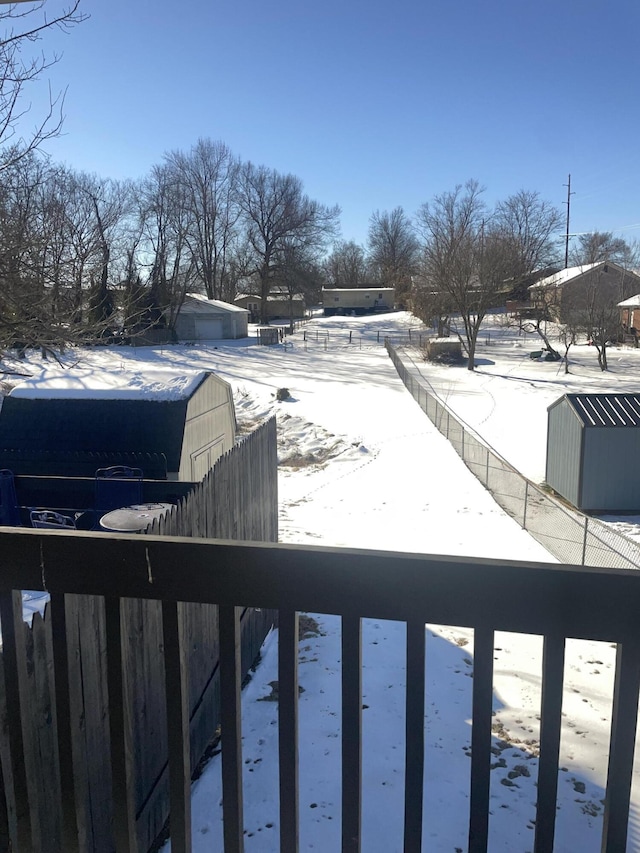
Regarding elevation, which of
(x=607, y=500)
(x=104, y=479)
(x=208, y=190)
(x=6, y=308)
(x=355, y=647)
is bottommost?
(x=607, y=500)

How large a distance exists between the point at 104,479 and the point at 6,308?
88.9 inches

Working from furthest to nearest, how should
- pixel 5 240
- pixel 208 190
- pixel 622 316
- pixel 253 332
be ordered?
pixel 208 190 < pixel 253 332 < pixel 622 316 < pixel 5 240

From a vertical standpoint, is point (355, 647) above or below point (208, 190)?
below

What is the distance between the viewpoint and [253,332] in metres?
62.8

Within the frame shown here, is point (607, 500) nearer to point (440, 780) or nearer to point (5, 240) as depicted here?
point (440, 780)

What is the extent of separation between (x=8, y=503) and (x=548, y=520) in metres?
8.40

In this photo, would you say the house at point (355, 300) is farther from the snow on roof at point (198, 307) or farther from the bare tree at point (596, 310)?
the bare tree at point (596, 310)

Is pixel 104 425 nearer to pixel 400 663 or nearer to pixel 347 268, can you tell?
pixel 400 663

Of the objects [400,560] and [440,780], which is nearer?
[400,560]

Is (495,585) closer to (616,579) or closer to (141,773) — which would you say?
(616,579)

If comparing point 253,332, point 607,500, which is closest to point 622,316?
point 253,332

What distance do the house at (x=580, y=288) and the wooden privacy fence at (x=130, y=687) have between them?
41.2m

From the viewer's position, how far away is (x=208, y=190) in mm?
72688

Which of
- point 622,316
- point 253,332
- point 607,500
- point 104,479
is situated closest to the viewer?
point 104,479
